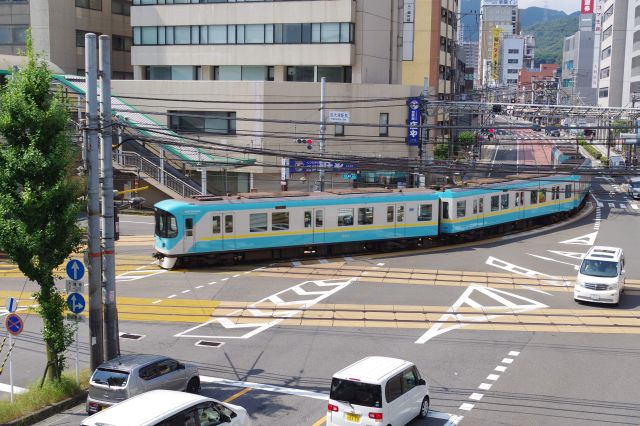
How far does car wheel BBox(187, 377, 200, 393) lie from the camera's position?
14.6 meters

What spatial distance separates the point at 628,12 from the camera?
282 ft

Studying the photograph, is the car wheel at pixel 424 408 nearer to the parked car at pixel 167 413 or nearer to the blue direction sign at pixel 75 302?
the parked car at pixel 167 413

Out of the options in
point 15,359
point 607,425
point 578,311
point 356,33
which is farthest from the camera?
point 356,33

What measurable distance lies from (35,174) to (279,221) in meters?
16.1

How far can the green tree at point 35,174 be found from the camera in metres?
13.7

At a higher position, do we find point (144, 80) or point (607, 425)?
point (144, 80)

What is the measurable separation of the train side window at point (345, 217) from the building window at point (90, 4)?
31.9 metres

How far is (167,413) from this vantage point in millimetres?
10195

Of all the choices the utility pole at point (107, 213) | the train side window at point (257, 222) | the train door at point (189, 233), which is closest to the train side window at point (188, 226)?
the train door at point (189, 233)

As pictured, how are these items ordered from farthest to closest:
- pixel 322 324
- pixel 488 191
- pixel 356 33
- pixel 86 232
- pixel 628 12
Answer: pixel 628 12 < pixel 356 33 < pixel 488 191 < pixel 322 324 < pixel 86 232

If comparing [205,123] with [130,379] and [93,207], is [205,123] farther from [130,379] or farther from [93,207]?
[130,379]

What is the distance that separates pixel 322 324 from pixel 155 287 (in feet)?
23.5

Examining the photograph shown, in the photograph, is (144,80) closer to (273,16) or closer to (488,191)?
(273,16)

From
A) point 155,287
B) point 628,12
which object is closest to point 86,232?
point 155,287
